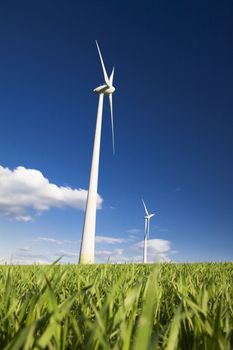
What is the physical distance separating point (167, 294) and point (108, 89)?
1211 inches

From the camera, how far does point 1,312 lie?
173 cm

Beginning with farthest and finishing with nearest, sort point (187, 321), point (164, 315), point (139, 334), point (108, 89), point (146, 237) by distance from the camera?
point (146, 237) < point (108, 89) < point (164, 315) < point (187, 321) < point (139, 334)

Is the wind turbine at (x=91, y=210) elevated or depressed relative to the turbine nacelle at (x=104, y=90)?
depressed

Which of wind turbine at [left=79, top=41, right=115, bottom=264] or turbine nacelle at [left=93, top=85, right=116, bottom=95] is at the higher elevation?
turbine nacelle at [left=93, top=85, right=116, bottom=95]

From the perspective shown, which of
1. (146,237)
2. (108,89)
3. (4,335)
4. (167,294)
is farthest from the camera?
(146,237)

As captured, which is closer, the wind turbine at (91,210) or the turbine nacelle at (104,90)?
the wind turbine at (91,210)

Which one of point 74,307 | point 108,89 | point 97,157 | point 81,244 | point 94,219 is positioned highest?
point 108,89

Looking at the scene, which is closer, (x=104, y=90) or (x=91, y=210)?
(x=91, y=210)

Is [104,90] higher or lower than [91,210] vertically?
higher

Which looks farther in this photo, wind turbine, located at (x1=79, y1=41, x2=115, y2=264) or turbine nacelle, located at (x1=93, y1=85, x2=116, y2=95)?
turbine nacelle, located at (x1=93, y1=85, x2=116, y2=95)

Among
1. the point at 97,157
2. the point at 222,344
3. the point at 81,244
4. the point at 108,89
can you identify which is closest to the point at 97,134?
the point at 97,157

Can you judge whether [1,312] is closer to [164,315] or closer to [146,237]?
[164,315]

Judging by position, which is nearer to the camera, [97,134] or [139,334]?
[139,334]

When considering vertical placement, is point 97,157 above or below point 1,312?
above
